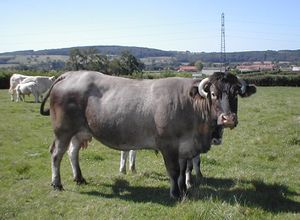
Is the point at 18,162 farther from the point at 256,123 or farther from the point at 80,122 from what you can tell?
the point at 256,123

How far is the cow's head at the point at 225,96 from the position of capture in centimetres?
716

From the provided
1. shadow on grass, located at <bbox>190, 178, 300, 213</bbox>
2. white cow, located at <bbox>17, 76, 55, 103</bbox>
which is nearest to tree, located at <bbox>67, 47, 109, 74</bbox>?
white cow, located at <bbox>17, 76, 55, 103</bbox>

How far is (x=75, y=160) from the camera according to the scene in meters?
9.56

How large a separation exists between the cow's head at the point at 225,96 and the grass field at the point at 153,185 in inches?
58.8

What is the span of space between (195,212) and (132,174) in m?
3.51

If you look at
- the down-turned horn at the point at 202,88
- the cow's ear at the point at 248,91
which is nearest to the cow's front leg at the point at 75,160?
the down-turned horn at the point at 202,88

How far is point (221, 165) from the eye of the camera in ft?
36.7

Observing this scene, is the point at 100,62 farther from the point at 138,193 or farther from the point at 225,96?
the point at 225,96

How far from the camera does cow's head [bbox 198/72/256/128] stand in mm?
7156

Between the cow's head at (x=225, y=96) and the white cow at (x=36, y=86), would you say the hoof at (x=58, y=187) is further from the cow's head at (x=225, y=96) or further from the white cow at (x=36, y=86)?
the white cow at (x=36, y=86)

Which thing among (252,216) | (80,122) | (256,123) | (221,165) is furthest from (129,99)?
(256,123)

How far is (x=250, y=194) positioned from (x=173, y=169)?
5.33 feet

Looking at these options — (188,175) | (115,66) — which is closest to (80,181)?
(188,175)

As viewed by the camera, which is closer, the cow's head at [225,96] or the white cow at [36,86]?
the cow's head at [225,96]
